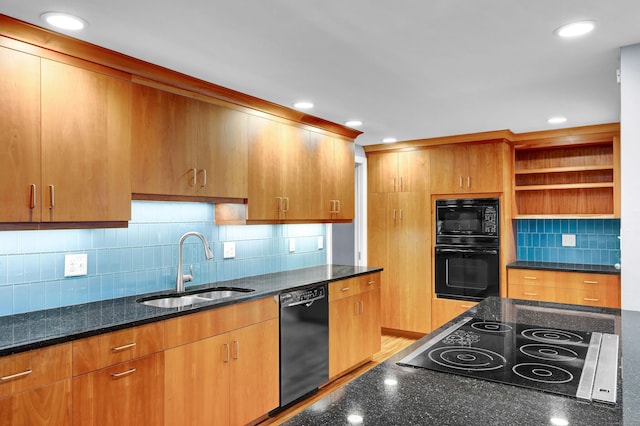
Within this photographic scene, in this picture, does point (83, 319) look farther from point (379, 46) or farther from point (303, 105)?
point (303, 105)

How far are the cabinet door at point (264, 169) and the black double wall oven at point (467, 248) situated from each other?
2.20 meters

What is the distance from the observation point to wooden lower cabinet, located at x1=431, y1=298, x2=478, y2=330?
4797mm

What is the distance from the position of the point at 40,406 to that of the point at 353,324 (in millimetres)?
2530

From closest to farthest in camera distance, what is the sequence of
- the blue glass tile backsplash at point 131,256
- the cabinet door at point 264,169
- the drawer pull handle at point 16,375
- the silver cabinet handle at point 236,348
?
the drawer pull handle at point 16,375 < the blue glass tile backsplash at point 131,256 < the silver cabinet handle at point 236,348 < the cabinet door at point 264,169

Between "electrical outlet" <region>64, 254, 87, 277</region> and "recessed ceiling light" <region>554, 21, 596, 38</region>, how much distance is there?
2713 millimetres

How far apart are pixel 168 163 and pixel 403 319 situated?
347 centimetres

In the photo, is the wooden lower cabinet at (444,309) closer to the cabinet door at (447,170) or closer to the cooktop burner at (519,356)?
the cabinet door at (447,170)

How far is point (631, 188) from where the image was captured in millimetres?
2139

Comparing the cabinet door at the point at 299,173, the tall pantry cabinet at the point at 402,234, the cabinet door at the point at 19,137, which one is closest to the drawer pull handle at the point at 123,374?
the cabinet door at the point at 19,137

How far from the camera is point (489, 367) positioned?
1452 mm

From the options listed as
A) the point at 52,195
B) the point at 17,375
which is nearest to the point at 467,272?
the point at 52,195

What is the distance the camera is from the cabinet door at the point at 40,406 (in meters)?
1.68

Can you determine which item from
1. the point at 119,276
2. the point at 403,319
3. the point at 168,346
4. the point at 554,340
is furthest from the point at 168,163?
the point at 403,319

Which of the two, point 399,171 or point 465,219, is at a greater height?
point 399,171
